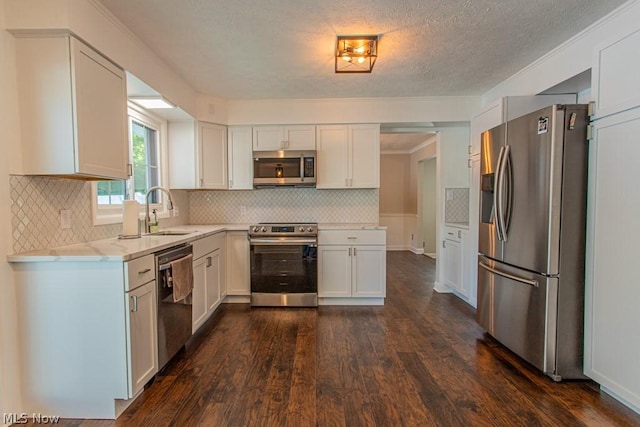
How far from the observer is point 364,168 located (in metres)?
3.74

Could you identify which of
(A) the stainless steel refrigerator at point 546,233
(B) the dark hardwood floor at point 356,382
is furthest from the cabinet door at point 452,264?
(A) the stainless steel refrigerator at point 546,233

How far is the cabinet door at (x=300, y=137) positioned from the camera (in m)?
3.70

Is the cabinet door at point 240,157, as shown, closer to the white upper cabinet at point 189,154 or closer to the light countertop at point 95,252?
the white upper cabinet at point 189,154

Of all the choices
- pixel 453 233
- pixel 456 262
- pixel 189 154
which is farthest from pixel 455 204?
pixel 189 154

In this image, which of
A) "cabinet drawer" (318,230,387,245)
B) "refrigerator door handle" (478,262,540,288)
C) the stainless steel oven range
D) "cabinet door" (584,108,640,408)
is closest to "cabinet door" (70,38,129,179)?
the stainless steel oven range

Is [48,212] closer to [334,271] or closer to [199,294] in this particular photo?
[199,294]

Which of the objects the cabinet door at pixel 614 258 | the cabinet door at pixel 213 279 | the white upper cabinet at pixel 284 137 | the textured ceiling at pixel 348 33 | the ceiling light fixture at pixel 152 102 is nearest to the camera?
the cabinet door at pixel 614 258

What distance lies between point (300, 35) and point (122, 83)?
4.27ft

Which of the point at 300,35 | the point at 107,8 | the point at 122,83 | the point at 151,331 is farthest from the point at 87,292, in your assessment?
the point at 300,35

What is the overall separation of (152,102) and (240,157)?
1.14 meters

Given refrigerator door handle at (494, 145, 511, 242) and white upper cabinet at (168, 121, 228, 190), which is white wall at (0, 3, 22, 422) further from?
refrigerator door handle at (494, 145, 511, 242)

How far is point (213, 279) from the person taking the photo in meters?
3.10

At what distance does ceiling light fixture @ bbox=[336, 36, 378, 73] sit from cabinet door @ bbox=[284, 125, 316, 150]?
113 centimetres

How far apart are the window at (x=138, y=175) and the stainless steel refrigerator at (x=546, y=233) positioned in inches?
122
